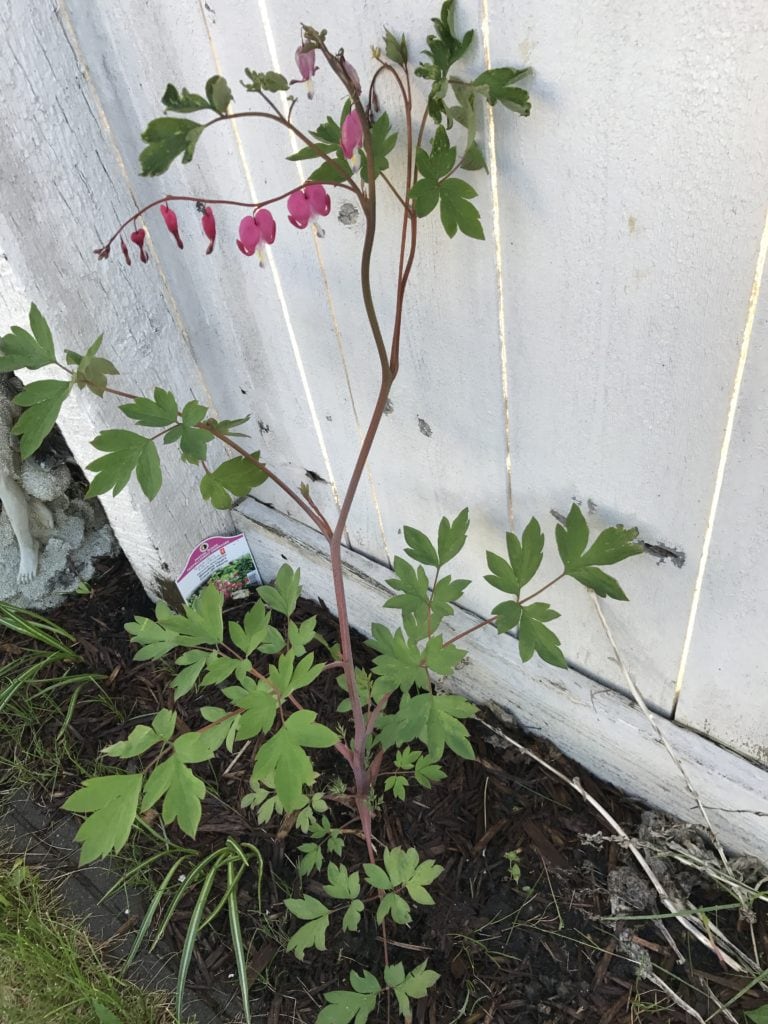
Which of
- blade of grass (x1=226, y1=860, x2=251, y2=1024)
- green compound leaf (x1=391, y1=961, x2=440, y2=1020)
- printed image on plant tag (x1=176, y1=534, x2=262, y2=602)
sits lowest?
green compound leaf (x1=391, y1=961, x2=440, y2=1020)

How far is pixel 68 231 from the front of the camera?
1356 mm

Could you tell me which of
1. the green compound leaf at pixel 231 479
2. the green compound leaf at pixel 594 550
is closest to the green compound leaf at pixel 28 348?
the green compound leaf at pixel 231 479

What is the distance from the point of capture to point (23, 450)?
1070mm

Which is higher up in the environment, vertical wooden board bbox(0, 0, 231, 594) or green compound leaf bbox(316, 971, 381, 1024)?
vertical wooden board bbox(0, 0, 231, 594)

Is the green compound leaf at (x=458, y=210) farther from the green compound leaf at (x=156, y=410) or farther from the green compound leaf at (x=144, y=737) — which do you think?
the green compound leaf at (x=144, y=737)

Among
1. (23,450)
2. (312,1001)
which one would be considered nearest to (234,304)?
(23,450)

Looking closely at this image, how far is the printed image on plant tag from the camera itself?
6.14 ft

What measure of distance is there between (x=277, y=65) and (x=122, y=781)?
948mm

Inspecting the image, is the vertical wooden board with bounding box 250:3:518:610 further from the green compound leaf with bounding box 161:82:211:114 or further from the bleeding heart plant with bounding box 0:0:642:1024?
the green compound leaf with bounding box 161:82:211:114

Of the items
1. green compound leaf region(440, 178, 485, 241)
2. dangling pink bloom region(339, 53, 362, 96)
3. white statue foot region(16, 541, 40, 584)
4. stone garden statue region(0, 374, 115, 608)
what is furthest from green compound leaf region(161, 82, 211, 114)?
white statue foot region(16, 541, 40, 584)

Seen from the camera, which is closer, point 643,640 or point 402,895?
point 643,640

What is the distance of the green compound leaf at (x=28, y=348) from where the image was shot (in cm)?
109

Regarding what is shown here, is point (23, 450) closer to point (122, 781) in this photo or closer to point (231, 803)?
point (122, 781)

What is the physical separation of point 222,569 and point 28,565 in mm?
504
